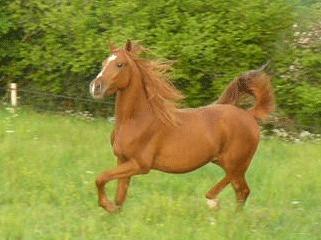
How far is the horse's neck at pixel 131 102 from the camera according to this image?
26.2ft

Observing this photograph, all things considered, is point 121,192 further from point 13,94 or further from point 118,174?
point 13,94

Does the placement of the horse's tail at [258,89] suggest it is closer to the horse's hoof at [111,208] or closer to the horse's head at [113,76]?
the horse's head at [113,76]

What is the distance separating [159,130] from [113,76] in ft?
2.46

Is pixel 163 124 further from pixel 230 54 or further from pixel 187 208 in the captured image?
pixel 230 54

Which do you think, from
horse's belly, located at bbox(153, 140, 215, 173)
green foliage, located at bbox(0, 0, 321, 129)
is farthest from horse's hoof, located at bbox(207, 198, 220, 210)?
green foliage, located at bbox(0, 0, 321, 129)

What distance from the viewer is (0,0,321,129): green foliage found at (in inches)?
579

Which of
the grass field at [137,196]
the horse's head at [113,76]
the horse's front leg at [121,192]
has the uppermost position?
the horse's head at [113,76]

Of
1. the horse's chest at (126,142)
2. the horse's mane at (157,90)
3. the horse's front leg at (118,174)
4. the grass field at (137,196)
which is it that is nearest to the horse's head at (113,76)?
the horse's mane at (157,90)

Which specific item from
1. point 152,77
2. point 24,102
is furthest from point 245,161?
point 24,102

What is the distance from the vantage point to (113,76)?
25.3 feet

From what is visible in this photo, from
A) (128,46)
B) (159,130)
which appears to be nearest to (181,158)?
(159,130)

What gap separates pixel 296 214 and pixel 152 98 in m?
2.03

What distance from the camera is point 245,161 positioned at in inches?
333

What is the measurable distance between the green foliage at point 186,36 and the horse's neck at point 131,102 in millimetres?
6437
